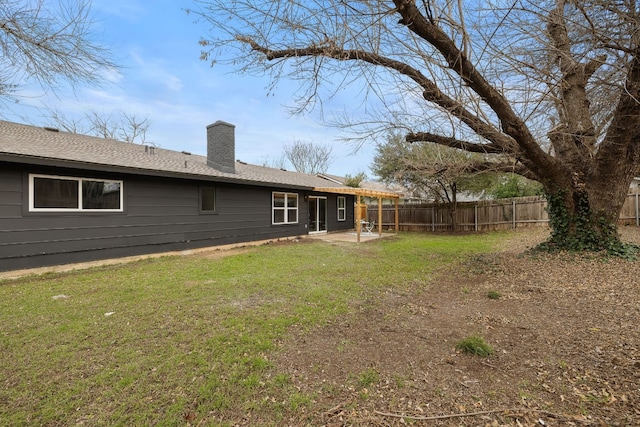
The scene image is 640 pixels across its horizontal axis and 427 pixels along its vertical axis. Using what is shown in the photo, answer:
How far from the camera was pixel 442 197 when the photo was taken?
649 inches

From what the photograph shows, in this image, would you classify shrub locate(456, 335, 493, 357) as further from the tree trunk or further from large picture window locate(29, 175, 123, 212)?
large picture window locate(29, 175, 123, 212)

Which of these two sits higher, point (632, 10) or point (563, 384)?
point (632, 10)

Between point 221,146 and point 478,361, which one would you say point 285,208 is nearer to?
point 221,146

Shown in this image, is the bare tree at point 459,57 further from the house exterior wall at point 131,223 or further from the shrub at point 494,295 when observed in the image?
the house exterior wall at point 131,223

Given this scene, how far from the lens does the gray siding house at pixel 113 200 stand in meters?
6.03

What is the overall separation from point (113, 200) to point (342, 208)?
1134 centimetres

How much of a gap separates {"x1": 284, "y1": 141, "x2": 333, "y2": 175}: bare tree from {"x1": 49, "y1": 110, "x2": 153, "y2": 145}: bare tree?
14122mm

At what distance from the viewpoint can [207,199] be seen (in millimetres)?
9664

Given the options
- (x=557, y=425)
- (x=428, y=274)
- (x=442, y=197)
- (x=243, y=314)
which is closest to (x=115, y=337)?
(x=243, y=314)

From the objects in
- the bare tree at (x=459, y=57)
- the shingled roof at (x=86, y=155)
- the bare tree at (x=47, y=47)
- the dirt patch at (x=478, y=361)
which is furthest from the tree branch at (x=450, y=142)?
the shingled roof at (x=86, y=155)

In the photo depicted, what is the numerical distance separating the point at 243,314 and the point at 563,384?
3167 millimetres

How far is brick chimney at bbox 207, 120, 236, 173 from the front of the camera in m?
11.2

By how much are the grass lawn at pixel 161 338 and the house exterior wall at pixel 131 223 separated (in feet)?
2.87

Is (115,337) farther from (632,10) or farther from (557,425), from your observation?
(632,10)
